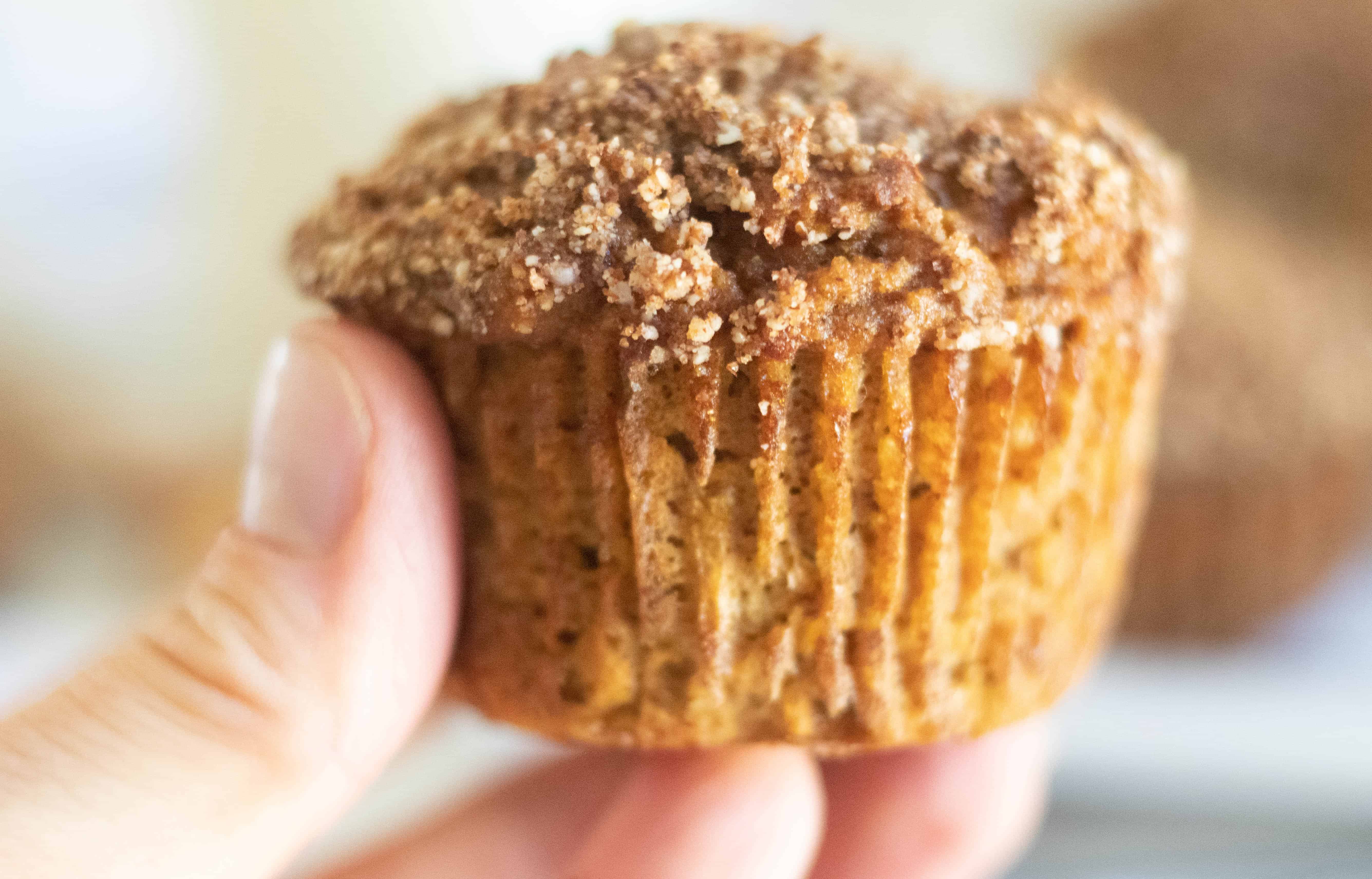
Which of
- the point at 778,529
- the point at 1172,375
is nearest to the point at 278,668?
the point at 778,529

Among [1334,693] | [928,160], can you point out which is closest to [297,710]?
[928,160]

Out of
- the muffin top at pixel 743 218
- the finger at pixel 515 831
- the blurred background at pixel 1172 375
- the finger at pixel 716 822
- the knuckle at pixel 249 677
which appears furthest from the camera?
the blurred background at pixel 1172 375

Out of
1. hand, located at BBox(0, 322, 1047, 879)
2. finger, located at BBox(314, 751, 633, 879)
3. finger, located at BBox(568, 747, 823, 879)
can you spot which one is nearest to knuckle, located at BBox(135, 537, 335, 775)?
hand, located at BBox(0, 322, 1047, 879)

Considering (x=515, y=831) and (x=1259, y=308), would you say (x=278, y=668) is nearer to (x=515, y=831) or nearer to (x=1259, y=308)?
(x=515, y=831)

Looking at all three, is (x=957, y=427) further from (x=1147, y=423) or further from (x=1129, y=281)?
(x=1147, y=423)

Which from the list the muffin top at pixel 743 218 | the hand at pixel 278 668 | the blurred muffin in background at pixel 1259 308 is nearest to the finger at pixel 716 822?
the hand at pixel 278 668

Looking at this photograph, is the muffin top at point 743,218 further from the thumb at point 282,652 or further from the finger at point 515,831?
the finger at point 515,831
